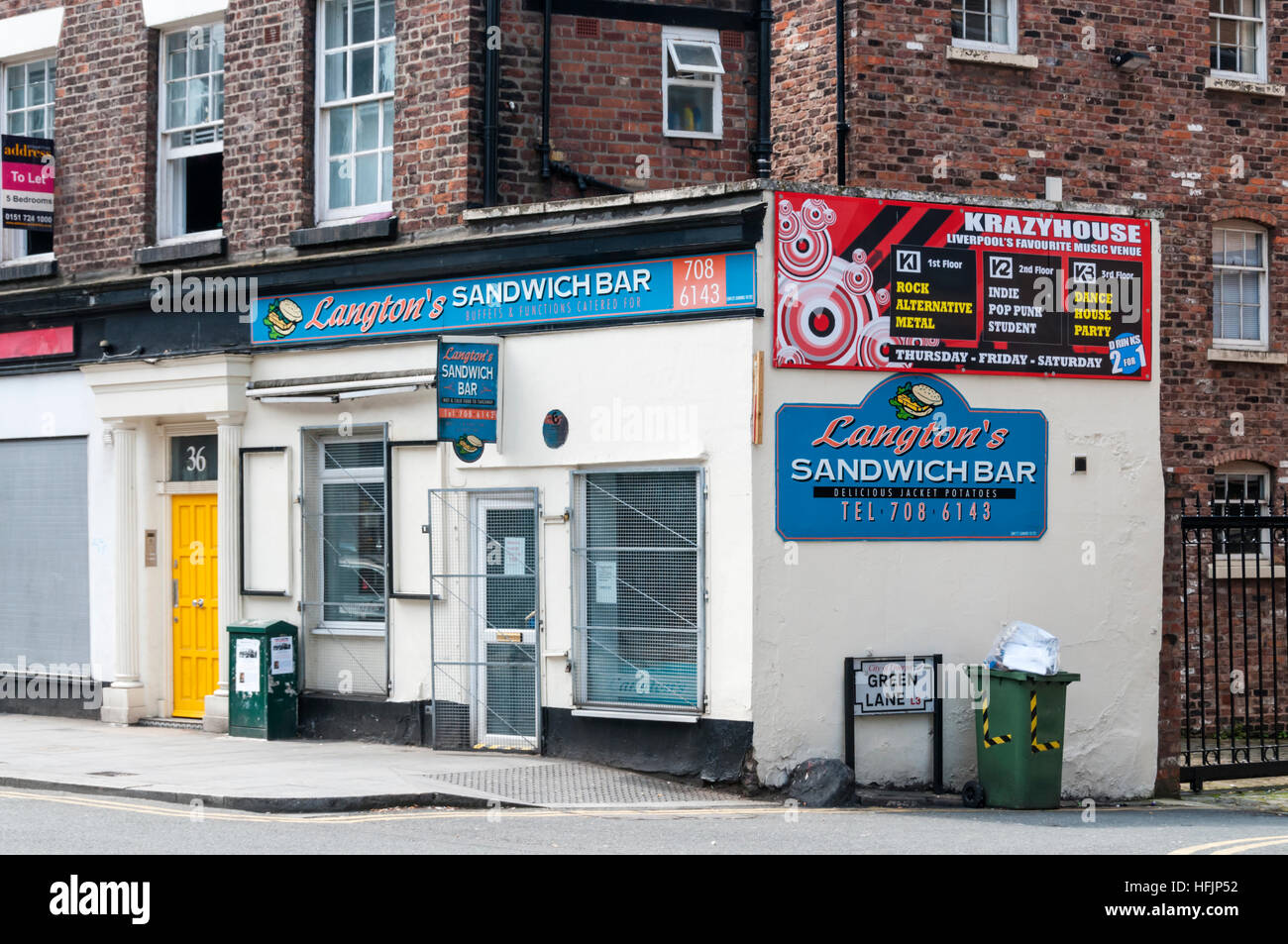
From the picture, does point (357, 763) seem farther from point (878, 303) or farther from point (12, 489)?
point (12, 489)

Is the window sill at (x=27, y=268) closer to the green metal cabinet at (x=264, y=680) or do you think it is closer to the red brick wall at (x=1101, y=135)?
the green metal cabinet at (x=264, y=680)

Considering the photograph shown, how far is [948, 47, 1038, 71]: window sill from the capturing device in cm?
1775

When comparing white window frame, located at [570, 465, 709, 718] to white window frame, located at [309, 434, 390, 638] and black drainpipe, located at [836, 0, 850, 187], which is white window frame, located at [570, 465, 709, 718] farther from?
black drainpipe, located at [836, 0, 850, 187]

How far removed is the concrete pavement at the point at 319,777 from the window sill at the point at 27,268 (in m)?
5.38

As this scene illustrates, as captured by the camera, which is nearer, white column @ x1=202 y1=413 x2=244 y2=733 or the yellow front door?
white column @ x1=202 y1=413 x2=244 y2=733

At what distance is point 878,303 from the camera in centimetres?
1403

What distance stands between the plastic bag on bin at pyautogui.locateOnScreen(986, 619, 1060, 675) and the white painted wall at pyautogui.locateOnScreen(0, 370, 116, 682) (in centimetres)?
934

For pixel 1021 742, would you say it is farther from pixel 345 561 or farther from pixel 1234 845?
pixel 345 561

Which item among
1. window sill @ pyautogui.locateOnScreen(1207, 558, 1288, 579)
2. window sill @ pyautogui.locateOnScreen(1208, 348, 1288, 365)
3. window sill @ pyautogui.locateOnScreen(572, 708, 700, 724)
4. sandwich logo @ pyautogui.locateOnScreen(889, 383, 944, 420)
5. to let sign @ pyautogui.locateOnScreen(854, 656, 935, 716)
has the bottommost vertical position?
window sill @ pyautogui.locateOnScreen(572, 708, 700, 724)

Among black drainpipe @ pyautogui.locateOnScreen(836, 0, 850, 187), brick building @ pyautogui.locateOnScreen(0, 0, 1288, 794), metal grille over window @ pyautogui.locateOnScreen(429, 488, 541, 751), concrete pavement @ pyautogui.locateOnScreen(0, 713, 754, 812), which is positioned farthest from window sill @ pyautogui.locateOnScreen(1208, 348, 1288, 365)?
concrete pavement @ pyautogui.locateOnScreen(0, 713, 754, 812)

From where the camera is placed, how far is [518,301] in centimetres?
1505

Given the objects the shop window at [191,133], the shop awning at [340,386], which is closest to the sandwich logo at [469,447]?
the shop awning at [340,386]

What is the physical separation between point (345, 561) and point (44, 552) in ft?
14.2

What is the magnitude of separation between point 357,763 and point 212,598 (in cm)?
399
